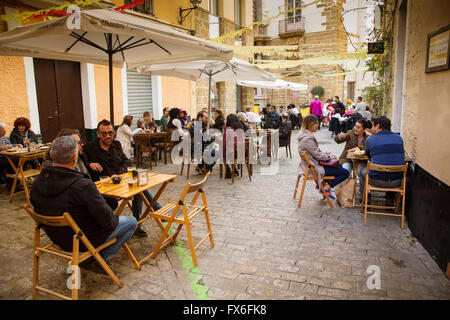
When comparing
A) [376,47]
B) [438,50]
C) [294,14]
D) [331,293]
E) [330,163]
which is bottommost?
[331,293]

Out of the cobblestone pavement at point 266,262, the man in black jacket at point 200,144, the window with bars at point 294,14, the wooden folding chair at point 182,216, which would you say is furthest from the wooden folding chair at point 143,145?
the window with bars at point 294,14

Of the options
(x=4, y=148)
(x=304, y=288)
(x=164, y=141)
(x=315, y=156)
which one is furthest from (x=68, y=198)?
(x=164, y=141)

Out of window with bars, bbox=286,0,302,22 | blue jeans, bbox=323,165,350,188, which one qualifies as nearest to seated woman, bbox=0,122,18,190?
blue jeans, bbox=323,165,350,188

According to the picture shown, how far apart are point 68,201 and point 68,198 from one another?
0.02 meters

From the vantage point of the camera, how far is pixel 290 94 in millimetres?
27234

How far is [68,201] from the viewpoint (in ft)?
8.43

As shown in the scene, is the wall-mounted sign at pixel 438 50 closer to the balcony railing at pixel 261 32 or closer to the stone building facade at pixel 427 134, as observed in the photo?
the stone building facade at pixel 427 134

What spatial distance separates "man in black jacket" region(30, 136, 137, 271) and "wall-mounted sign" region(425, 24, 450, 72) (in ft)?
11.8

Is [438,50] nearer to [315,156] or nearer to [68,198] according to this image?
[315,156]

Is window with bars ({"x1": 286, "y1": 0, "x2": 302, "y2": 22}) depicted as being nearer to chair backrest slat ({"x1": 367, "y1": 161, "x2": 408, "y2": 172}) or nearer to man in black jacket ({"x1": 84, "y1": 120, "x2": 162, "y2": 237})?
chair backrest slat ({"x1": 367, "y1": 161, "x2": 408, "y2": 172})

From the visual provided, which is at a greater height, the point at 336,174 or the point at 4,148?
the point at 4,148

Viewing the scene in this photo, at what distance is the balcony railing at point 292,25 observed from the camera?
25.7m
